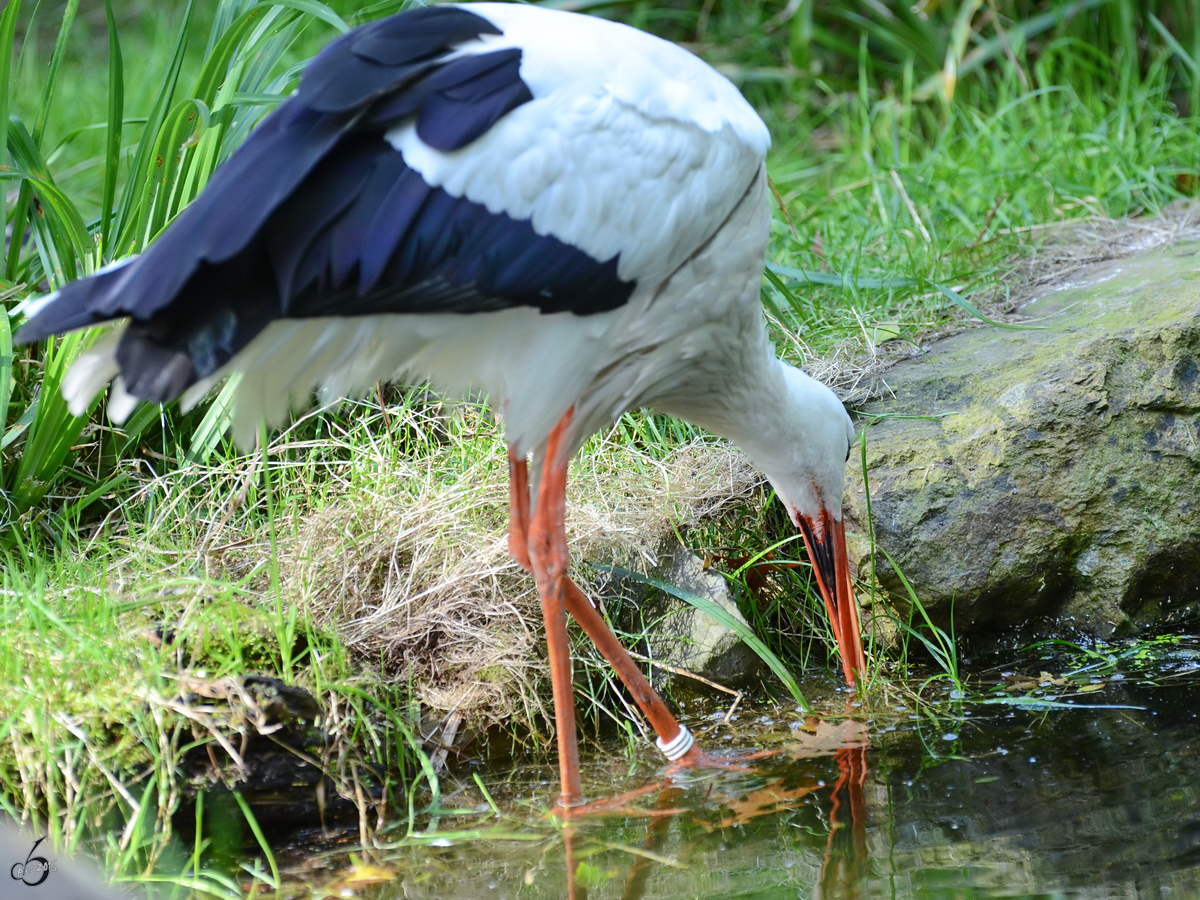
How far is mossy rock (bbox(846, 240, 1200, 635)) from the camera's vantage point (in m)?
3.21

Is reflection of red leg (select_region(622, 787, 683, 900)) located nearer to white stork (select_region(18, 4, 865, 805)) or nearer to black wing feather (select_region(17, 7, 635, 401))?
white stork (select_region(18, 4, 865, 805))

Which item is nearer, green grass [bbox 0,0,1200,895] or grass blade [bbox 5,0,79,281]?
green grass [bbox 0,0,1200,895]

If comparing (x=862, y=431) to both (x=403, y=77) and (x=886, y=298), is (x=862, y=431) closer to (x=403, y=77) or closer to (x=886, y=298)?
(x=886, y=298)

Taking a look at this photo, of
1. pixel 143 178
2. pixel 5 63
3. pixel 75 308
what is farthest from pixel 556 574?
pixel 5 63

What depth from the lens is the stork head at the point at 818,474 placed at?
9.90 feet

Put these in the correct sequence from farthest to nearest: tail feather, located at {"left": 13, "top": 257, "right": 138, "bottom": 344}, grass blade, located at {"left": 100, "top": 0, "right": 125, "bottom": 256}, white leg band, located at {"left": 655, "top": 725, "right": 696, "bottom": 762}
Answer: grass blade, located at {"left": 100, "top": 0, "right": 125, "bottom": 256}
white leg band, located at {"left": 655, "top": 725, "right": 696, "bottom": 762}
tail feather, located at {"left": 13, "top": 257, "right": 138, "bottom": 344}

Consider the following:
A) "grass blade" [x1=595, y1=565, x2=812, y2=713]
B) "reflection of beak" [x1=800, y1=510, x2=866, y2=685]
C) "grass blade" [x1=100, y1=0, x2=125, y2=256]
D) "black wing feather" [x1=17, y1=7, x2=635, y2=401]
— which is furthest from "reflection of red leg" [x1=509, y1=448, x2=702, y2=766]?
"grass blade" [x1=100, y1=0, x2=125, y2=256]

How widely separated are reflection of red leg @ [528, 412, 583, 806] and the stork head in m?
0.52

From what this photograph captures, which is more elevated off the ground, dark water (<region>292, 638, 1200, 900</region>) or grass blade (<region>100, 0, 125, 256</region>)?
grass blade (<region>100, 0, 125, 256</region>)

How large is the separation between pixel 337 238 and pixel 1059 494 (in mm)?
2033

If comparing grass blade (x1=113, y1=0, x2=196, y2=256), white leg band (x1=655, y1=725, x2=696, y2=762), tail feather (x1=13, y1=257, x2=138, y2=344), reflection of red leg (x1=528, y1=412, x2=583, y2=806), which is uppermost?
tail feather (x1=13, y1=257, x2=138, y2=344)

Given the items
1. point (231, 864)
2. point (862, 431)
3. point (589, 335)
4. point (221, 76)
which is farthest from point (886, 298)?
point (231, 864)

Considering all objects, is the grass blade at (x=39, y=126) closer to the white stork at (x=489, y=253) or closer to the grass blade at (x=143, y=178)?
the grass blade at (x=143, y=178)

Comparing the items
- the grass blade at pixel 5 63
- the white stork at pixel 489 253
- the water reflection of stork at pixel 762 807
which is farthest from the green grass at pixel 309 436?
the white stork at pixel 489 253
